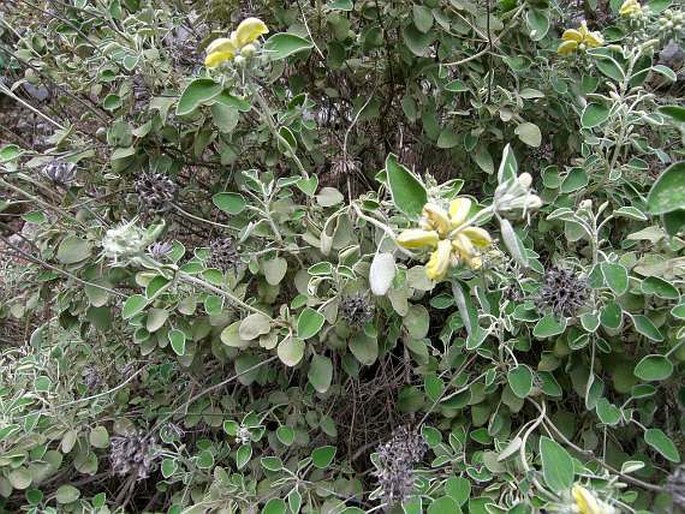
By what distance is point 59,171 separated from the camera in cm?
135

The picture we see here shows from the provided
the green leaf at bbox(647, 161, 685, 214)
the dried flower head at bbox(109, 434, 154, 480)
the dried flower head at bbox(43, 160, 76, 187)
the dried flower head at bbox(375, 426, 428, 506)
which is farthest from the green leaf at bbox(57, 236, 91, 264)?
the green leaf at bbox(647, 161, 685, 214)

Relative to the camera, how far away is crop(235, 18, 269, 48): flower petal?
907mm

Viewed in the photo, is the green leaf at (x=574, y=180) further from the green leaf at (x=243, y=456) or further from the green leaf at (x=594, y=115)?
the green leaf at (x=243, y=456)

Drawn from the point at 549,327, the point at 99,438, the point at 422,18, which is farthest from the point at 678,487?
the point at 99,438

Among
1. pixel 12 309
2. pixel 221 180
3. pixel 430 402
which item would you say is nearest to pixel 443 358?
pixel 430 402

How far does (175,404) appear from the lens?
1473mm

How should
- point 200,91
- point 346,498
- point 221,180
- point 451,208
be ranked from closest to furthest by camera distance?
1. point 451,208
2. point 200,91
3. point 346,498
4. point 221,180

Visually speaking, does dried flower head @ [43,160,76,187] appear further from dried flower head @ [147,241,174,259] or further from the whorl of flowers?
the whorl of flowers

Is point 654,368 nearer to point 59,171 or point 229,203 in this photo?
point 229,203

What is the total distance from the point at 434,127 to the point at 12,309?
1.05 meters

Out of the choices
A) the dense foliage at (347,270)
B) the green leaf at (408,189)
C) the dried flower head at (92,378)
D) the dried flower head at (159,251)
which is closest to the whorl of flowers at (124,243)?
the dense foliage at (347,270)

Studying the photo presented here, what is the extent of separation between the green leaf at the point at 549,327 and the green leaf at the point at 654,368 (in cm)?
12

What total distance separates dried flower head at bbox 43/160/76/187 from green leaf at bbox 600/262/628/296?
1007 millimetres

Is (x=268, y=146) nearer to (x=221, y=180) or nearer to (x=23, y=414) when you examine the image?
(x=221, y=180)
